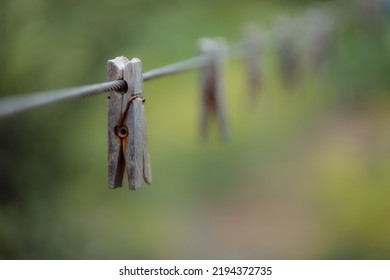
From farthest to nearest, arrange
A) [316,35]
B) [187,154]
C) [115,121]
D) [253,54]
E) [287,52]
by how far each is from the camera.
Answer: [187,154], [316,35], [287,52], [253,54], [115,121]

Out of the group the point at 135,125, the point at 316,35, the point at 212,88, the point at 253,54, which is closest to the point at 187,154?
the point at 316,35

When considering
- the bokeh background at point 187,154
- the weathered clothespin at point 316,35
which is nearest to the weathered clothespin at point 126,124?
the bokeh background at point 187,154

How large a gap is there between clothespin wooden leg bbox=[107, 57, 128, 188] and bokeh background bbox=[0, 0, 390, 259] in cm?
178

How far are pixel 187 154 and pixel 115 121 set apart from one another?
373cm

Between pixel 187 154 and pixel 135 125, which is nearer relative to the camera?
pixel 135 125

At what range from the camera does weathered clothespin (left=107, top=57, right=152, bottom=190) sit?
1461 millimetres

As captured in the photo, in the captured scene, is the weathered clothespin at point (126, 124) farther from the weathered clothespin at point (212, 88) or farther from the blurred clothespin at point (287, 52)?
the blurred clothespin at point (287, 52)

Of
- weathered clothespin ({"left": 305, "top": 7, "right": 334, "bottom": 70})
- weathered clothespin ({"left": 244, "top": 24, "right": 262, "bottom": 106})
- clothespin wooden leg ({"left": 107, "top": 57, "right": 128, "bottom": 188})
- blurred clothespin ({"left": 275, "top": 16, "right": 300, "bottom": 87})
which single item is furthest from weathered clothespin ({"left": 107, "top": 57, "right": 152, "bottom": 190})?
weathered clothespin ({"left": 305, "top": 7, "right": 334, "bottom": 70})

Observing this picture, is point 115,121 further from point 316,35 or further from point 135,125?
point 316,35

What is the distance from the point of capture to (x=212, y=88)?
2.26 metres

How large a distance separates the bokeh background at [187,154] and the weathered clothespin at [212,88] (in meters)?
0.93

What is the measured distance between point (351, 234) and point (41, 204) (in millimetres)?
Answer: 1784

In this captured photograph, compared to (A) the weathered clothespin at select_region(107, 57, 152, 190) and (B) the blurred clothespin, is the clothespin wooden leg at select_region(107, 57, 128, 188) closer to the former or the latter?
(A) the weathered clothespin at select_region(107, 57, 152, 190)

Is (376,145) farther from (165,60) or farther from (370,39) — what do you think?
(165,60)
